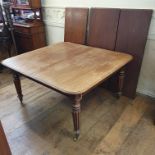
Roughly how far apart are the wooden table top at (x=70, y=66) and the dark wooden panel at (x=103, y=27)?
0.15 metres

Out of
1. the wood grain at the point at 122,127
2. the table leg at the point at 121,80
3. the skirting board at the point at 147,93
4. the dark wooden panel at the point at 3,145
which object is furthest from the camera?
the skirting board at the point at 147,93

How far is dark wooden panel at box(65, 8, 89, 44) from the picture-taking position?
2.10 meters

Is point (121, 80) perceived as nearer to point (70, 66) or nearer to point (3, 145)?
point (70, 66)

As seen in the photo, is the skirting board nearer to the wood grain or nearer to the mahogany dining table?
the wood grain

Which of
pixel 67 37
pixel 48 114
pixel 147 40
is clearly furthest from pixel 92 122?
pixel 67 37

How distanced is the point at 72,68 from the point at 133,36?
0.81m

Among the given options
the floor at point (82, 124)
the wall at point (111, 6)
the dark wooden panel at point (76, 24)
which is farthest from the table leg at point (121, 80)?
the dark wooden panel at point (76, 24)

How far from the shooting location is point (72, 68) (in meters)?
1.48

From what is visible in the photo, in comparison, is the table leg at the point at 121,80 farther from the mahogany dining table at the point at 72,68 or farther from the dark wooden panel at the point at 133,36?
the dark wooden panel at the point at 133,36

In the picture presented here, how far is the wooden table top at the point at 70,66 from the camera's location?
1258 millimetres

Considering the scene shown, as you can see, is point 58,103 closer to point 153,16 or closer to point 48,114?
point 48,114

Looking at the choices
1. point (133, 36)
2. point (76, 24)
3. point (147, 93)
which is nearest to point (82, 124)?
point (147, 93)

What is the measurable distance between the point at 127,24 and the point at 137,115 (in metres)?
1.01

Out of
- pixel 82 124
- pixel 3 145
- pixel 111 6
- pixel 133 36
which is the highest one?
pixel 111 6
